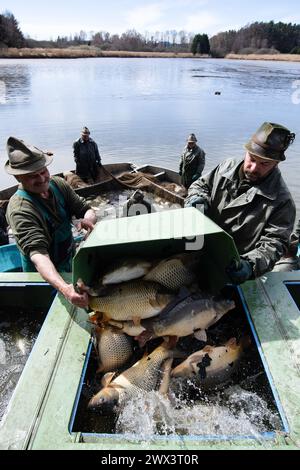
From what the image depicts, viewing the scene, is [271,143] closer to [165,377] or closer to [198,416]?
[165,377]

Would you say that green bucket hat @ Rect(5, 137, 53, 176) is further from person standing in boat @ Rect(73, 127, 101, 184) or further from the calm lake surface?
person standing in boat @ Rect(73, 127, 101, 184)

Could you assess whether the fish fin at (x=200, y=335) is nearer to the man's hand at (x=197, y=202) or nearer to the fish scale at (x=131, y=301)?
the fish scale at (x=131, y=301)

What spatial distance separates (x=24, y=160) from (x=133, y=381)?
2160 millimetres

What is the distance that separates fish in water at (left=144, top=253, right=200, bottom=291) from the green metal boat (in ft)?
0.50

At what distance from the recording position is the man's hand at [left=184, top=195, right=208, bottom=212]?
358cm

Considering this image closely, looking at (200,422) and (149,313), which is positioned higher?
(149,313)

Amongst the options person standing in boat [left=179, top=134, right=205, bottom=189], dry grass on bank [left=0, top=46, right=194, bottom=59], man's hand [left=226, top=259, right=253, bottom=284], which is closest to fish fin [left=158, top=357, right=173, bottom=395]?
man's hand [left=226, top=259, right=253, bottom=284]

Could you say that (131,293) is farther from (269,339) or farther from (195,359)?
(269,339)

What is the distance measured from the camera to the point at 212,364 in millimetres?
2639

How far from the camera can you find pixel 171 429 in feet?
7.41

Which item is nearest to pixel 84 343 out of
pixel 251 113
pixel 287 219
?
pixel 287 219

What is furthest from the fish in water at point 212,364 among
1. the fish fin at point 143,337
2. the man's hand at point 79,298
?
the man's hand at point 79,298
